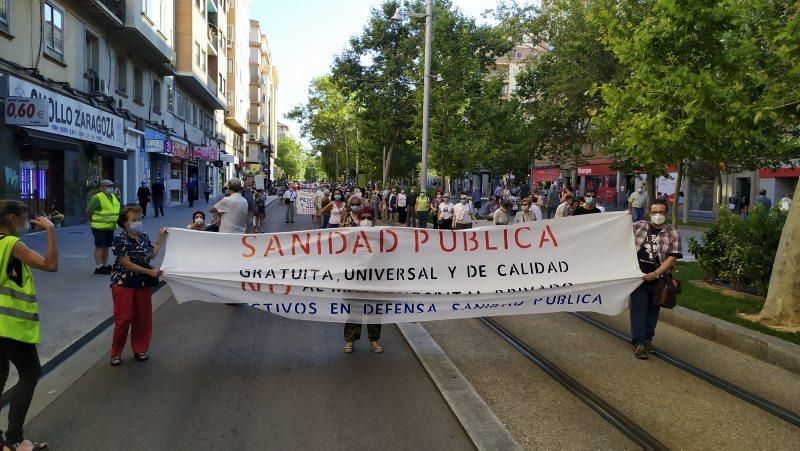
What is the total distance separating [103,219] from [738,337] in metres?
10.3

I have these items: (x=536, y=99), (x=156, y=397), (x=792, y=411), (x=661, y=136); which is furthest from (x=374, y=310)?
(x=536, y=99)

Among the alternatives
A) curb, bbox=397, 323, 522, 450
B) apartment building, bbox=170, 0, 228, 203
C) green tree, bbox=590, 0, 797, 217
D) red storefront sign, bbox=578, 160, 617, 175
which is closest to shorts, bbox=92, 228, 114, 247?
curb, bbox=397, 323, 522, 450

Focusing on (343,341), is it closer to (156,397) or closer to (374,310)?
(374,310)

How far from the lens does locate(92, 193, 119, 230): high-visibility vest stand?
11625 mm

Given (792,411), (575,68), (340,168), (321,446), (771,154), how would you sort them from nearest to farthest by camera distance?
(321,446), (792,411), (771,154), (575,68), (340,168)

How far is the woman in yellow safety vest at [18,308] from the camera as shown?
405 centimetres

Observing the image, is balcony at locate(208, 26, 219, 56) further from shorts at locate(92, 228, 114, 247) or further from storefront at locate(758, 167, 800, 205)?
storefront at locate(758, 167, 800, 205)

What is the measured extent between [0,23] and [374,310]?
46.8 ft

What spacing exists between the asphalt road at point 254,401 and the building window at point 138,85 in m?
23.5

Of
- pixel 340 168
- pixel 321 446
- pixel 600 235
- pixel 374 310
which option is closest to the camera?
pixel 321 446

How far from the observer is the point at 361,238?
22.0 ft

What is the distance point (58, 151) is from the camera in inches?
800

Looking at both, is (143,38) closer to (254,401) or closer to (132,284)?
(132,284)

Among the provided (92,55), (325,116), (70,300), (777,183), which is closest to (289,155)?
(325,116)
